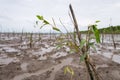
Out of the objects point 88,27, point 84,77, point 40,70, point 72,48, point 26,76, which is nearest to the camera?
point 88,27

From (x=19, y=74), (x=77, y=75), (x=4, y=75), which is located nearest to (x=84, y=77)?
(x=77, y=75)

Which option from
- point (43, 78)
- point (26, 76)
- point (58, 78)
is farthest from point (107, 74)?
point (26, 76)

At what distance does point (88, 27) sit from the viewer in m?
1.64

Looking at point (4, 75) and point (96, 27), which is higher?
point (96, 27)

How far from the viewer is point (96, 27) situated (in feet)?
4.89

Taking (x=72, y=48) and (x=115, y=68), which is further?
(x=115, y=68)

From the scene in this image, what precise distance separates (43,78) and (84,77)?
1193 mm

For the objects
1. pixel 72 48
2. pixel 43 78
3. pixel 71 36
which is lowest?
pixel 43 78

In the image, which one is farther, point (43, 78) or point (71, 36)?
point (43, 78)

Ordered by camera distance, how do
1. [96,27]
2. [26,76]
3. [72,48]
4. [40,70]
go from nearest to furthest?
[96,27] → [72,48] → [26,76] → [40,70]

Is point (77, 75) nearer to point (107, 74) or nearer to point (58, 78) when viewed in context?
point (58, 78)

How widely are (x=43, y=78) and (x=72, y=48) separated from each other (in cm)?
283

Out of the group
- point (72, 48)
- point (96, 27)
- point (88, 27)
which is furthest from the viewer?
point (72, 48)

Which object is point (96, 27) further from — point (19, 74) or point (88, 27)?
point (19, 74)
